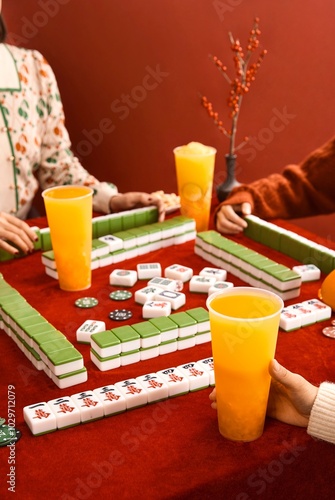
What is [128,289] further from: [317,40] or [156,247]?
[317,40]

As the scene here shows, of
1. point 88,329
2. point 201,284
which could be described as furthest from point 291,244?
point 88,329

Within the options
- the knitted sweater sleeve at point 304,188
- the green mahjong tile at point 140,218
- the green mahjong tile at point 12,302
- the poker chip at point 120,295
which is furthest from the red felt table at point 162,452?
the knitted sweater sleeve at point 304,188

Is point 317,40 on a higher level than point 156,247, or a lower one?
higher

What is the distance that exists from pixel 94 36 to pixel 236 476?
2.24m

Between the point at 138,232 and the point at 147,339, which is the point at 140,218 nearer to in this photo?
the point at 138,232

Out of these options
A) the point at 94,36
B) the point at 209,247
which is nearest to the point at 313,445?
the point at 209,247

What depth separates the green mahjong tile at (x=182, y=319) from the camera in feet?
4.12

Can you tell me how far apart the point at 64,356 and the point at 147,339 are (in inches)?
6.4

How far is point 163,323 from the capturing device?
1.27m

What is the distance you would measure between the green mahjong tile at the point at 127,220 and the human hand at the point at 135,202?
86 mm

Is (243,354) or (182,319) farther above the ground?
(243,354)

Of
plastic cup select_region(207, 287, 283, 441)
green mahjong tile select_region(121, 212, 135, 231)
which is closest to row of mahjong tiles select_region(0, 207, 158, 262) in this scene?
green mahjong tile select_region(121, 212, 135, 231)

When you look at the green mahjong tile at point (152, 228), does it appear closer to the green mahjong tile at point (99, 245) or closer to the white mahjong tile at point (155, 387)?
the green mahjong tile at point (99, 245)

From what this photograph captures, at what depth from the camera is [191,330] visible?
1261mm
